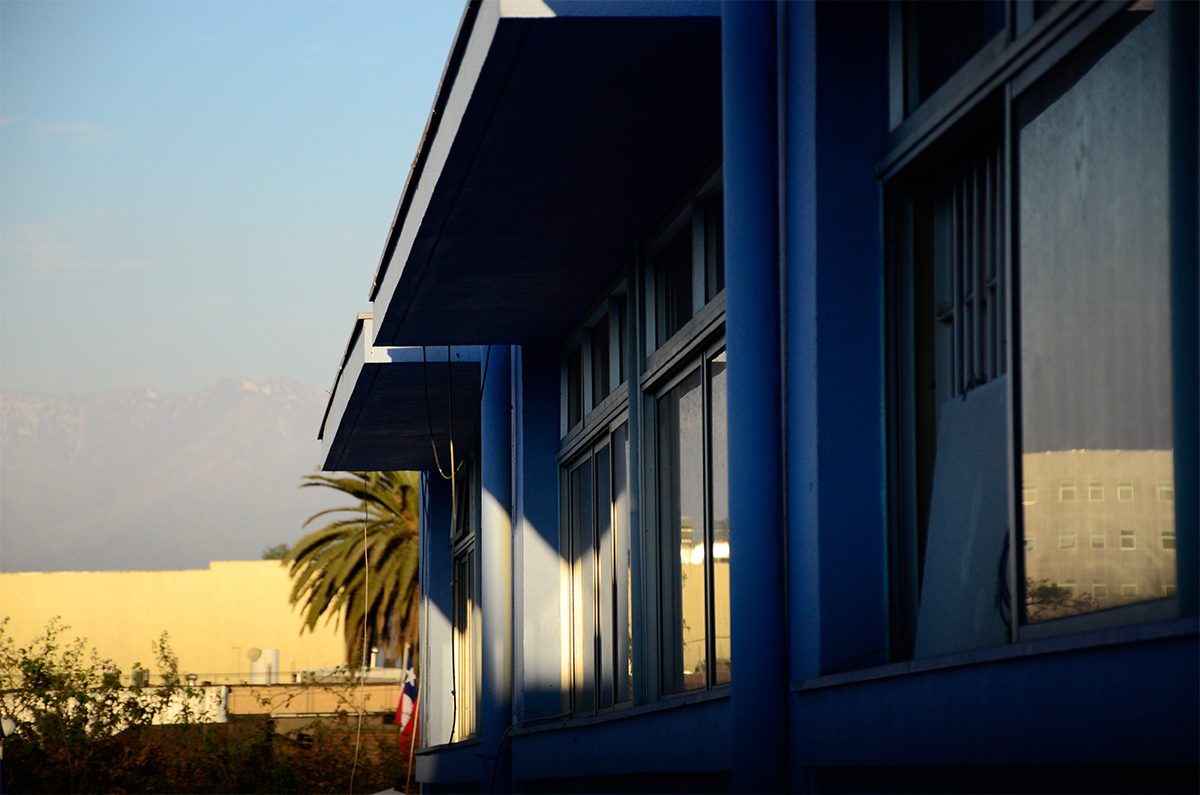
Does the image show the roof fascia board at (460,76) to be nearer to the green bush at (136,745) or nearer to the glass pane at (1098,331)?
the glass pane at (1098,331)

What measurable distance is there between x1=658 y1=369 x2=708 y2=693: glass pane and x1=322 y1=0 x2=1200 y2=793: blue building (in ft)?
0.13

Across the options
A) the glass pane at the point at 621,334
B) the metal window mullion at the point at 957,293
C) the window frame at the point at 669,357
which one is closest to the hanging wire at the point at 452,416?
the glass pane at the point at 621,334

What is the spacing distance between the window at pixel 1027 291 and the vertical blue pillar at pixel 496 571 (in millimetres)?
7904

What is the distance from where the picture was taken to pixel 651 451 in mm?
9969

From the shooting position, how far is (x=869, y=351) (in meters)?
6.04

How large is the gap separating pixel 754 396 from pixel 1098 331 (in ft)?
6.69

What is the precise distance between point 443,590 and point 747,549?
598 inches

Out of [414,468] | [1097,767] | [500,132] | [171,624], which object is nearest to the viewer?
[1097,767]

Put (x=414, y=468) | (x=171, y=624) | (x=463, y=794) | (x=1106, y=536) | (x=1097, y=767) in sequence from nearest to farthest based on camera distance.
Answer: (x=1097, y=767) < (x=1106, y=536) < (x=463, y=794) < (x=414, y=468) < (x=171, y=624)

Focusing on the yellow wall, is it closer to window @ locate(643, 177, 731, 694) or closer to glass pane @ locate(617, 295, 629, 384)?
glass pane @ locate(617, 295, 629, 384)

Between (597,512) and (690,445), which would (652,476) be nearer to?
(690,445)

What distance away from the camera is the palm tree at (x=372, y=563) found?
107ft

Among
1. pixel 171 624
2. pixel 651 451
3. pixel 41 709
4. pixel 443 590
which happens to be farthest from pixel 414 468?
pixel 171 624

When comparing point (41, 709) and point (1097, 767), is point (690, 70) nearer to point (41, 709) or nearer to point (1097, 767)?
point (1097, 767)
